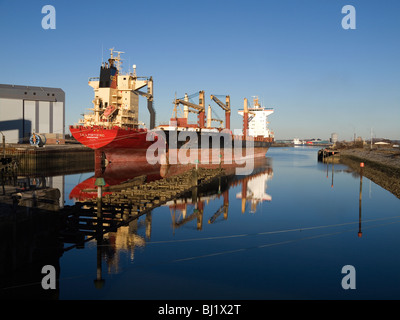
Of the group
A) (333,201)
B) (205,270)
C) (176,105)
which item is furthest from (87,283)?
(176,105)

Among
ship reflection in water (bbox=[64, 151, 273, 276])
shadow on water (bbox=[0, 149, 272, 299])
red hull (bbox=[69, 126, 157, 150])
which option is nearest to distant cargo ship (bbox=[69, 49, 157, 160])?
red hull (bbox=[69, 126, 157, 150])

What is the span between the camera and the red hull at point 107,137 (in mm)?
38219

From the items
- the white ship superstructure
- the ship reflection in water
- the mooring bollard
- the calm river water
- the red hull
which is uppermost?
the white ship superstructure

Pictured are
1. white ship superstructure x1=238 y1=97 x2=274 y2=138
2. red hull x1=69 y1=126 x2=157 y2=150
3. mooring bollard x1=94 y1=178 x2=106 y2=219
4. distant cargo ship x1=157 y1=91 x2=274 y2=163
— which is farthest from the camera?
white ship superstructure x1=238 y1=97 x2=274 y2=138

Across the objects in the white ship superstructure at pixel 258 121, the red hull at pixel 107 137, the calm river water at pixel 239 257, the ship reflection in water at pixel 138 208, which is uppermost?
the white ship superstructure at pixel 258 121

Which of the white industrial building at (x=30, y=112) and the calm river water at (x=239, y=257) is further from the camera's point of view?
the white industrial building at (x=30, y=112)

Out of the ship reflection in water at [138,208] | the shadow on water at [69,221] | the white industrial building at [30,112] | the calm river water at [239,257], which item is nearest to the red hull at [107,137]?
the ship reflection in water at [138,208]

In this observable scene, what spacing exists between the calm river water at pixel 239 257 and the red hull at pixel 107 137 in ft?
69.2

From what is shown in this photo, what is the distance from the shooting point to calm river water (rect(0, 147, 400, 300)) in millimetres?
8820

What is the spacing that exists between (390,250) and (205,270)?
7568 mm

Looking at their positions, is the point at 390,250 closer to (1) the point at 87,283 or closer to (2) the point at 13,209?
(1) the point at 87,283

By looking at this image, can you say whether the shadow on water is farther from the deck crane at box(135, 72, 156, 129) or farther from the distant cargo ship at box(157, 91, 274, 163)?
the deck crane at box(135, 72, 156, 129)

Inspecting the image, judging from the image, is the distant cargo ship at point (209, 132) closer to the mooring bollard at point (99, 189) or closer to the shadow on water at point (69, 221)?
the shadow on water at point (69, 221)

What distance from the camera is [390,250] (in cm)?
1240
